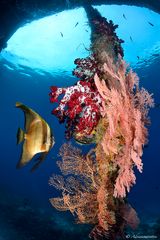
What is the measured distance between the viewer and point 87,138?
17.9ft

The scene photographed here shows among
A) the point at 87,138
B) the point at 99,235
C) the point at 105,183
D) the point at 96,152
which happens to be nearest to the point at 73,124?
the point at 87,138

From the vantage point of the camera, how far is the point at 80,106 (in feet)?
16.9

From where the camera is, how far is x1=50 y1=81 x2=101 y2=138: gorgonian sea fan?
5.12 metres

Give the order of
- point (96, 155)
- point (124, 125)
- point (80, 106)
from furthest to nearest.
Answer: point (80, 106), point (96, 155), point (124, 125)

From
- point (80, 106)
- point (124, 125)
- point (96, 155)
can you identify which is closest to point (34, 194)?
point (96, 155)

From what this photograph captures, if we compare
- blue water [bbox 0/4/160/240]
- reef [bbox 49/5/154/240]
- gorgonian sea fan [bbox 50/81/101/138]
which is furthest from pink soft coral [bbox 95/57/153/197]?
blue water [bbox 0/4/160/240]

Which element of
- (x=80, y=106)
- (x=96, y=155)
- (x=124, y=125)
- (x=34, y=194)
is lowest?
(x=34, y=194)

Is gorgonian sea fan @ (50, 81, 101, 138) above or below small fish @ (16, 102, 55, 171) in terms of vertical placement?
above

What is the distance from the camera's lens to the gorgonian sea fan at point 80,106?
5.12 meters

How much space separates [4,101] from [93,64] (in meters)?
47.6

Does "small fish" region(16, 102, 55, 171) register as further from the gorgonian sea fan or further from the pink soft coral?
the gorgonian sea fan

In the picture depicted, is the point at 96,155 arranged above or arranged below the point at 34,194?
above

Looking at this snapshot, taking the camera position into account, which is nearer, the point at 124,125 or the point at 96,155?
the point at 124,125

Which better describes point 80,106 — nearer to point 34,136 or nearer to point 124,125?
point 124,125
